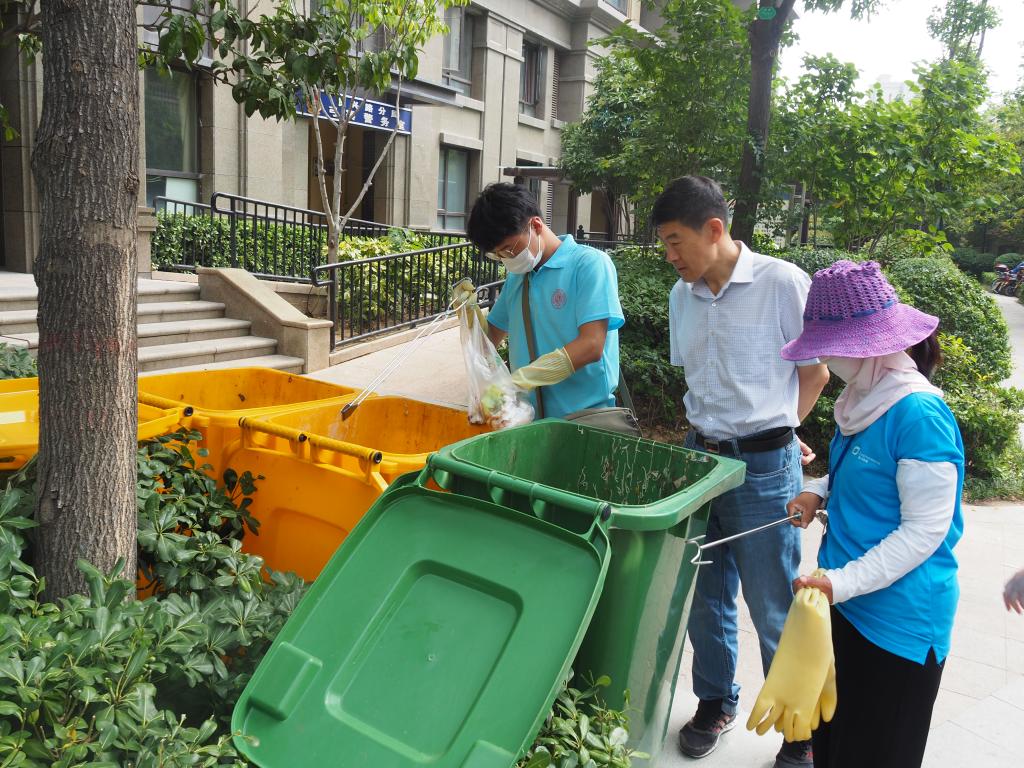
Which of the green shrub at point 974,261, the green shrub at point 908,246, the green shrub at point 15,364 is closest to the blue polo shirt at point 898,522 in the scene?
the green shrub at point 15,364

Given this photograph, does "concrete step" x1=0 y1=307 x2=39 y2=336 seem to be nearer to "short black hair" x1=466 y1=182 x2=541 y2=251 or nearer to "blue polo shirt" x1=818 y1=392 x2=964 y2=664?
"short black hair" x1=466 y1=182 x2=541 y2=251

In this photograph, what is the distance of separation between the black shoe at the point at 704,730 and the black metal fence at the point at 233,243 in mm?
8833

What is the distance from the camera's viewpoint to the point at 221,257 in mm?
10875

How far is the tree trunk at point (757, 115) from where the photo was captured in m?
7.25

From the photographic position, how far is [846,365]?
2.10 metres

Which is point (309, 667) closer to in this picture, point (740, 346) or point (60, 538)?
point (60, 538)

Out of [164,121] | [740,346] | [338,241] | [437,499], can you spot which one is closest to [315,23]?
[740,346]

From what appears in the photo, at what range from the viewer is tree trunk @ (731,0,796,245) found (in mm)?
7254

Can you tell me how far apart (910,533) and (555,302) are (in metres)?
1.52

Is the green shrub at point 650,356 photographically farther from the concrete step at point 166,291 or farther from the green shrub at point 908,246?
the concrete step at point 166,291

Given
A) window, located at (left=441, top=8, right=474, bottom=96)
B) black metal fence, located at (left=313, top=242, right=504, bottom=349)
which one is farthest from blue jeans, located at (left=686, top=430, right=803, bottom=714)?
window, located at (left=441, top=8, right=474, bottom=96)

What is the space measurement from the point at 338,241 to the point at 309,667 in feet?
32.9

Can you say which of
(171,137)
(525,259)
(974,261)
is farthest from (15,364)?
(974,261)

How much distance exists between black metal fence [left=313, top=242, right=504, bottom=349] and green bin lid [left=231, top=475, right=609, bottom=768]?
7.52m
